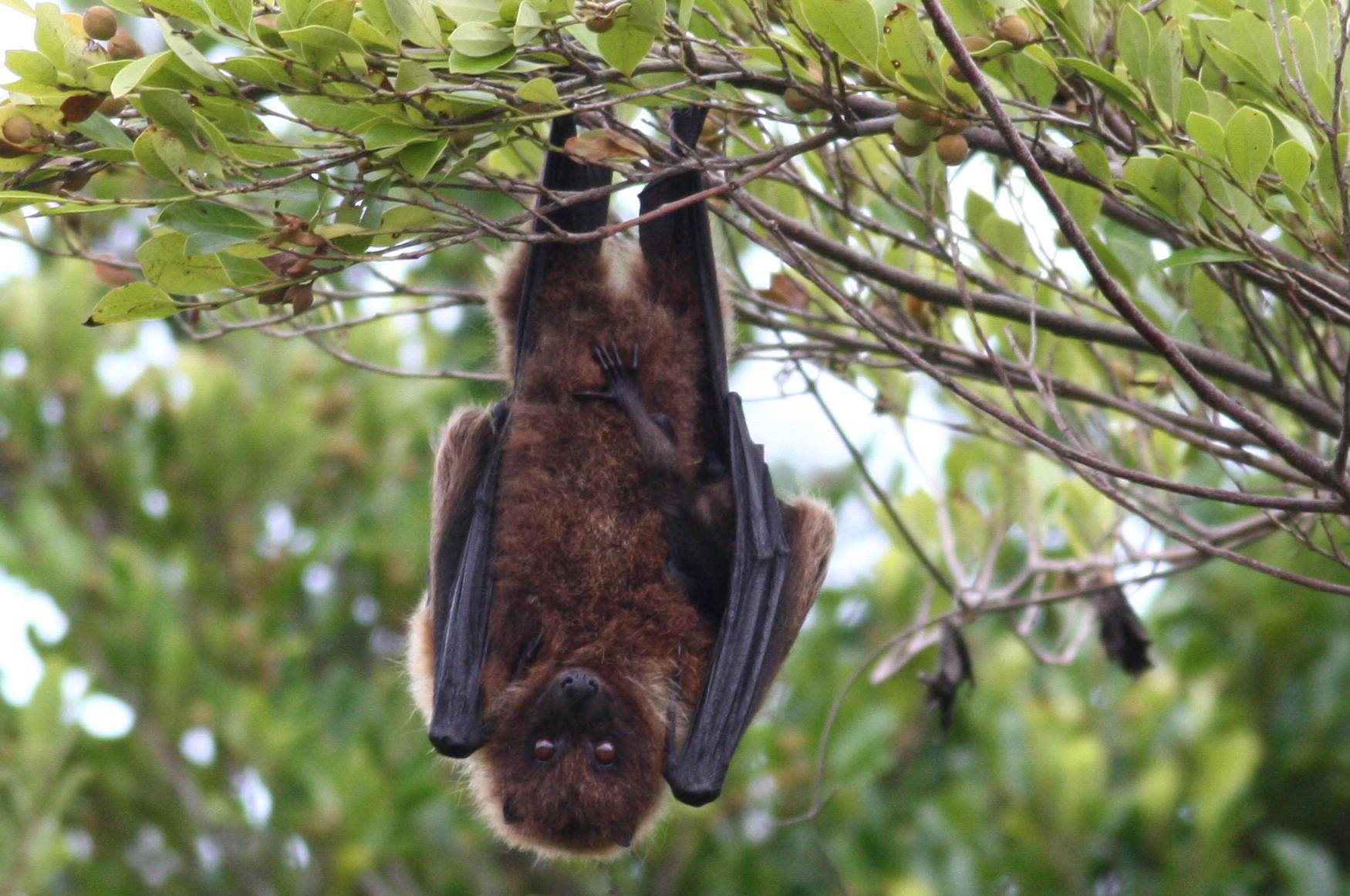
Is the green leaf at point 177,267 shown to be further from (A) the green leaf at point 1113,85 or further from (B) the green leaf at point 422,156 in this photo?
(A) the green leaf at point 1113,85

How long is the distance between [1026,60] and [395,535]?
24.2 ft

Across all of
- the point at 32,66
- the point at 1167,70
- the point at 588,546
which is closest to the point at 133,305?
the point at 32,66

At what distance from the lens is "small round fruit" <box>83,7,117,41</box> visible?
3.03 meters

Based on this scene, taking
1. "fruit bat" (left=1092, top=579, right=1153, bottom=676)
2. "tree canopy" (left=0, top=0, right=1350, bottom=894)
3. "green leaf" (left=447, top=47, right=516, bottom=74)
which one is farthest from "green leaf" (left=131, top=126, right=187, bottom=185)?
"fruit bat" (left=1092, top=579, right=1153, bottom=676)

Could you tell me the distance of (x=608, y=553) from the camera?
444 centimetres

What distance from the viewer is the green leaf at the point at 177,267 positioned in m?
3.19

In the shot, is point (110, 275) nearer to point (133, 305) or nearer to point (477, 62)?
point (133, 305)

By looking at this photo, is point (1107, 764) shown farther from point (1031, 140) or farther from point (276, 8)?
point (276, 8)

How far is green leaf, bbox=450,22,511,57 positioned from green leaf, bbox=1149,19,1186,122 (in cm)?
133

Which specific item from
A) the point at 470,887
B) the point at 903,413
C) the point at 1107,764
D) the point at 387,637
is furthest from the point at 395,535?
the point at 903,413

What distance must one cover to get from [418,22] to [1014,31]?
1240mm

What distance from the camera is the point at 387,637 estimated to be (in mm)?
11141

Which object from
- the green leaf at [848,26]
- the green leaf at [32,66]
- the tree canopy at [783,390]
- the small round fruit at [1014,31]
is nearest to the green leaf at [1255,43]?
the tree canopy at [783,390]

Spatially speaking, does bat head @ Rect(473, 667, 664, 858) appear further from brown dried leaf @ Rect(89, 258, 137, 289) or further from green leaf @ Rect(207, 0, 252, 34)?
green leaf @ Rect(207, 0, 252, 34)
